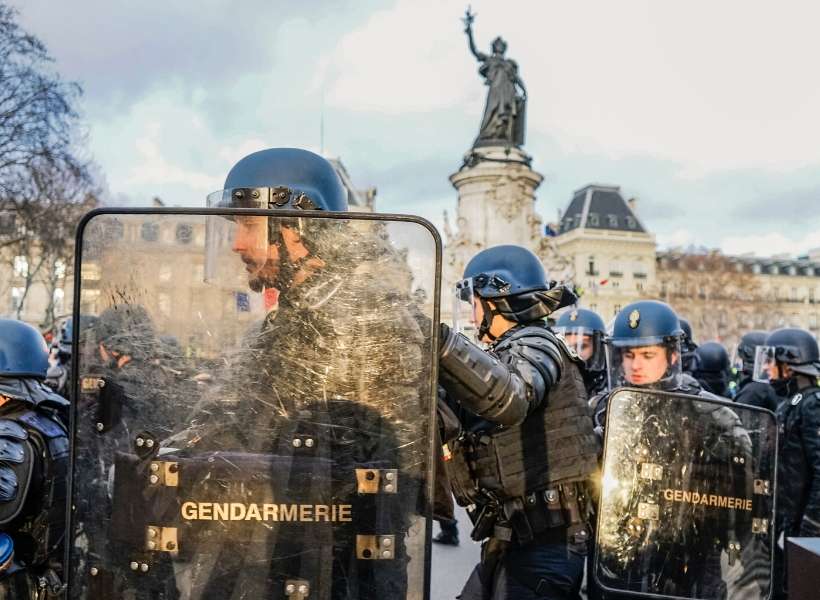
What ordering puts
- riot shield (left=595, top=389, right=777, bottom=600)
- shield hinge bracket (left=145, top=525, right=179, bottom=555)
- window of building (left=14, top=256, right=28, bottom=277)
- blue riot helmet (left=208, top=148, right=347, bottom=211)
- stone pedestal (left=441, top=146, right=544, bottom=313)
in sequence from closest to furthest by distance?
shield hinge bracket (left=145, top=525, right=179, bottom=555), blue riot helmet (left=208, top=148, right=347, bottom=211), riot shield (left=595, top=389, right=777, bottom=600), stone pedestal (left=441, top=146, right=544, bottom=313), window of building (left=14, top=256, right=28, bottom=277)

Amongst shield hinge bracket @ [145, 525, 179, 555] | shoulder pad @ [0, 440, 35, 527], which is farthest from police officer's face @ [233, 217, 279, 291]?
shoulder pad @ [0, 440, 35, 527]

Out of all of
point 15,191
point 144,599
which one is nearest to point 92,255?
point 144,599

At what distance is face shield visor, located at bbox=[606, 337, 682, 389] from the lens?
12.3 feet

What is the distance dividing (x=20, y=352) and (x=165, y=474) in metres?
1.58

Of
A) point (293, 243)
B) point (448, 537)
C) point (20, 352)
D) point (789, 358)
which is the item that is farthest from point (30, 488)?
point (789, 358)

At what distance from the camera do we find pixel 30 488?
2.39m

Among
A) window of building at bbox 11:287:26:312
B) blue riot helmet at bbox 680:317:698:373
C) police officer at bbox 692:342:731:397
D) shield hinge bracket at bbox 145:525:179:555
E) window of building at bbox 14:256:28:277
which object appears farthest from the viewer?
window of building at bbox 11:287:26:312

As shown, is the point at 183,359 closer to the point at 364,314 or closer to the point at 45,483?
the point at 364,314

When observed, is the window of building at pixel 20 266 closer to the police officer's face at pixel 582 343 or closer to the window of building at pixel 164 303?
the police officer's face at pixel 582 343

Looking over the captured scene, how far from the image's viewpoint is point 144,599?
1.56m

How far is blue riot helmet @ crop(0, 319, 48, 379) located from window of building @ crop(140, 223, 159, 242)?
1.52m

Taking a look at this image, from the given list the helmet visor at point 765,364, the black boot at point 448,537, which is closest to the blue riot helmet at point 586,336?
the helmet visor at point 765,364

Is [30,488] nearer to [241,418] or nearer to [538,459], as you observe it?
[241,418]

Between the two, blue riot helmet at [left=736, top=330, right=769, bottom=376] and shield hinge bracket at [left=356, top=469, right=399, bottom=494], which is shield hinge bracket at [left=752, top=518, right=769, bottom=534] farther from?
blue riot helmet at [left=736, top=330, right=769, bottom=376]
